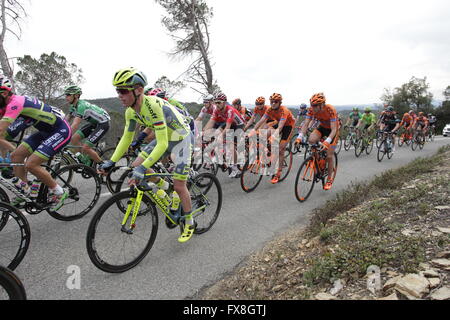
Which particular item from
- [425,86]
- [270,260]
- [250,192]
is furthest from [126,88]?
[425,86]

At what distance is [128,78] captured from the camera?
119 inches

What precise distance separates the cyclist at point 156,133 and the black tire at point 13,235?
3.46ft

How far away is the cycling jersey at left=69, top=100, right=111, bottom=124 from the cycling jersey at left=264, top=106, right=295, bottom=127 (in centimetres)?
430

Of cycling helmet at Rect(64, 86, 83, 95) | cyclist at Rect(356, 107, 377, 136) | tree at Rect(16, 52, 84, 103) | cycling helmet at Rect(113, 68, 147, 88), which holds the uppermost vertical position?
tree at Rect(16, 52, 84, 103)

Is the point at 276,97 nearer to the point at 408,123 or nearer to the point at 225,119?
the point at 225,119

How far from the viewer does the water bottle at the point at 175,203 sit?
367 centimetres

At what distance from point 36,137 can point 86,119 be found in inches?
69.9

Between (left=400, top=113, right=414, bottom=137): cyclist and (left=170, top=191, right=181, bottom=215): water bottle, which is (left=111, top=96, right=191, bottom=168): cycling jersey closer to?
(left=170, top=191, right=181, bottom=215): water bottle

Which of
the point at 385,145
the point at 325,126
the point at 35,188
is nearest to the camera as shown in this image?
the point at 35,188

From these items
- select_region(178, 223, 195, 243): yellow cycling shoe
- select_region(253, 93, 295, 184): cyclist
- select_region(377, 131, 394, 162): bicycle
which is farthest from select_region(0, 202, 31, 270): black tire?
select_region(377, 131, 394, 162): bicycle

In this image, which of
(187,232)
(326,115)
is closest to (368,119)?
(326,115)

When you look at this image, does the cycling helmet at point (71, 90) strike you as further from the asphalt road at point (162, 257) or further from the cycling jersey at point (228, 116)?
the cycling jersey at point (228, 116)

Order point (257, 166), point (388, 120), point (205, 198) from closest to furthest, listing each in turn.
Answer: point (205, 198) < point (257, 166) < point (388, 120)

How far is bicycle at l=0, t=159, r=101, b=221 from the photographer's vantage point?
3.97 m
